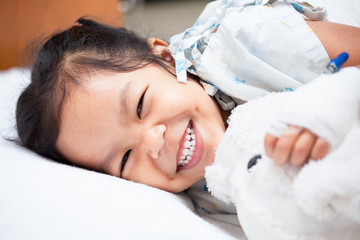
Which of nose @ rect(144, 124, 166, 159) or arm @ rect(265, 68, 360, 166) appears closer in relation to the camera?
arm @ rect(265, 68, 360, 166)

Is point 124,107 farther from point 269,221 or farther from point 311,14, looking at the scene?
point 311,14

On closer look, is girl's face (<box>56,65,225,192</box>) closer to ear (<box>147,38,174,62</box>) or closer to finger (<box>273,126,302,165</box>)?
ear (<box>147,38,174,62</box>)

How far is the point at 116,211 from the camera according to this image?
0.56 metres

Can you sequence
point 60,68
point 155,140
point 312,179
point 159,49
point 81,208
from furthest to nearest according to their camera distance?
point 159,49, point 60,68, point 155,140, point 81,208, point 312,179

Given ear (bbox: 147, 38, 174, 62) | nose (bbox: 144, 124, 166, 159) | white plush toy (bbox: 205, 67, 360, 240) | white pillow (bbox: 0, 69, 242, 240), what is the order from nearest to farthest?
white plush toy (bbox: 205, 67, 360, 240) → white pillow (bbox: 0, 69, 242, 240) → nose (bbox: 144, 124, 166, 159) → ear (bbox: 147, 38, 174, 62)

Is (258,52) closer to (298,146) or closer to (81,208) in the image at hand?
(298,146)

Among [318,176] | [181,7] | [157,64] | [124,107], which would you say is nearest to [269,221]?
[318,176]

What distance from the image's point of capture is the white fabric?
74 centimetres

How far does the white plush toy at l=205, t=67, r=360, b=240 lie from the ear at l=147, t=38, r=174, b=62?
480mm

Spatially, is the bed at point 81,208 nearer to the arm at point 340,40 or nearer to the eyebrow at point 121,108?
the eyebrow at point 121,108

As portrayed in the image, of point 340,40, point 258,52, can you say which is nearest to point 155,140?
point 258,52

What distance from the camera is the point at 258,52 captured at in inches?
30.4

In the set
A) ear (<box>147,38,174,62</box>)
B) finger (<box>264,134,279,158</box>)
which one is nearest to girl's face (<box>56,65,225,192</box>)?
ear (<box>147,38,174,62</box>)

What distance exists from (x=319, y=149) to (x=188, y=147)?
0.37 m
